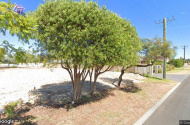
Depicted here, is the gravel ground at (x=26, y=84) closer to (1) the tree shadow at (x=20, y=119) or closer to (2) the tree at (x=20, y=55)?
(1) the tree shadow at (x=20, y=119)

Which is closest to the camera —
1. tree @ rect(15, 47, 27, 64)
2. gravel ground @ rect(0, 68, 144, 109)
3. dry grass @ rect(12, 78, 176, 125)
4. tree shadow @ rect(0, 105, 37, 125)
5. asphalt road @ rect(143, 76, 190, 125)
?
tree @ rect(15, 47, 27, 64)

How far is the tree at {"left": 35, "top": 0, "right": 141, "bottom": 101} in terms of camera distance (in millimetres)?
3967

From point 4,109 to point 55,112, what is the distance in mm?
2001

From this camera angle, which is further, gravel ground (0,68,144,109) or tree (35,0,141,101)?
gravel ground (0,68,144,109)

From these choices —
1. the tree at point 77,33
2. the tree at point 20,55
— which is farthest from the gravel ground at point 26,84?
the tree at point 20,55

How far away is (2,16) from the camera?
2.17 meters

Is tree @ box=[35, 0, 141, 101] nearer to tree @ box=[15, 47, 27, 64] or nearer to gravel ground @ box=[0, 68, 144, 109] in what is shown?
tree @ box=[15, 47, 27, 64]

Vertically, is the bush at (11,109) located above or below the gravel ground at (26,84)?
below

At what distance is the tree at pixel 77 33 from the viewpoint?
3.97 meters

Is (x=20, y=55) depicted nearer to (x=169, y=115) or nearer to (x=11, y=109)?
(x=11, y=109)

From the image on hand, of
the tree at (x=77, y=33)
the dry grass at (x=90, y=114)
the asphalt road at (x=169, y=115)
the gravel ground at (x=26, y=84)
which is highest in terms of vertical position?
the tree at (x=77, y=33)

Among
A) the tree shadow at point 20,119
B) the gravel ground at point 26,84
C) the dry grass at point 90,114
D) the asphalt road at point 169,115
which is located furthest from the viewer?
the gravel ground at point 26,84

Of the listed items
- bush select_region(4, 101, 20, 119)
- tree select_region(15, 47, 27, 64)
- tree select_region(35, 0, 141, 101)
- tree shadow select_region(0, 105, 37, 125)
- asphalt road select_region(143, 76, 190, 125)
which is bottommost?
asphalt road select_region(143, 76, 190, 125)

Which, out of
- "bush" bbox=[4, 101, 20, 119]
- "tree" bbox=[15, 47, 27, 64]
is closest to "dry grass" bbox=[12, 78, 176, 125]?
"bush" bbox=[4, 101, 20, 119]
